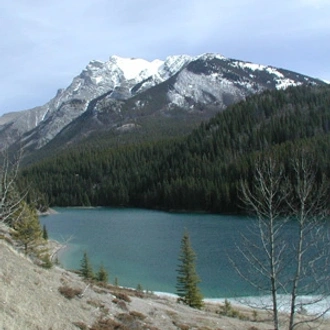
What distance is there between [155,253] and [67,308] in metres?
46.2

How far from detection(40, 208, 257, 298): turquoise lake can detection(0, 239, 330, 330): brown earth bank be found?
20.8 ft

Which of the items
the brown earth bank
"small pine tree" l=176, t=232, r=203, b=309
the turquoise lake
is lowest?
the turquoise lake

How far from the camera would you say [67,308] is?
688 inches

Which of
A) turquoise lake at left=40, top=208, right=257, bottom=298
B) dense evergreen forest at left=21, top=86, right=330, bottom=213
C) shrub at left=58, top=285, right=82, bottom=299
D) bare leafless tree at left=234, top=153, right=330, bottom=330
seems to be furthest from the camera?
dense evergreen forest at left=21, top=86, right=330, bottom=213

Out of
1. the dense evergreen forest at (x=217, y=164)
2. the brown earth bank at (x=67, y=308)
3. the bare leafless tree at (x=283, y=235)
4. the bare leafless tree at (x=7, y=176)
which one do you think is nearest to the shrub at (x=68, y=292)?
the brown earth bank at (x=67, y=308)

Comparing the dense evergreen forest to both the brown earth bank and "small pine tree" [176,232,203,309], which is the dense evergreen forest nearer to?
"small pine tree" [176,232,203,309]

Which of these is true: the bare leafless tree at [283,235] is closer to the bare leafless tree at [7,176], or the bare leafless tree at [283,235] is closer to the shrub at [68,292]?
the shrub at [68,292]

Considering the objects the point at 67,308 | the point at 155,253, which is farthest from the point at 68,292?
the point at 155,253

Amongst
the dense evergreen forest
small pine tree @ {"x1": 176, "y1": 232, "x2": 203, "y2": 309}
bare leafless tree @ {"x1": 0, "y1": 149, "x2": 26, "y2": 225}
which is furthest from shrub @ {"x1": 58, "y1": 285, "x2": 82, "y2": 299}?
the dense evergreen forest

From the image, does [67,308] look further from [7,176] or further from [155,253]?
[155,253]

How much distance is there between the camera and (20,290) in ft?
54.1

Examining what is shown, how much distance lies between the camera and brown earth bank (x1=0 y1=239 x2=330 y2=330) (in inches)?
584

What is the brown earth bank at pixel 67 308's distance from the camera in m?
14.8

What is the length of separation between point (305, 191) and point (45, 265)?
52.9ft
